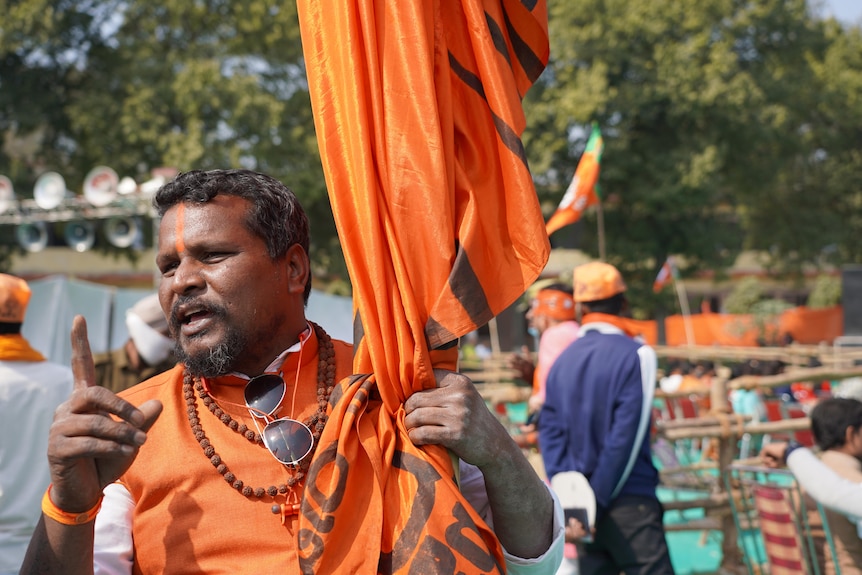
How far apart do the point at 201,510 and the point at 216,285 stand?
0.46 m

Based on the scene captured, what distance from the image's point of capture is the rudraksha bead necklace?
6.05ft

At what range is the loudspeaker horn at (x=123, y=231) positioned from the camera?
1480cm

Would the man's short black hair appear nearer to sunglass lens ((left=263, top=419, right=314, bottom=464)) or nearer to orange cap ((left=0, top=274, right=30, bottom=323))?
sunglass lens ((left=263, top=419, right=314, bottom=464))

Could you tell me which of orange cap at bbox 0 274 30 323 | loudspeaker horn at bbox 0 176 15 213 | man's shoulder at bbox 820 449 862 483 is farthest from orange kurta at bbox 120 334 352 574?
loudspeaker horn at bbox 0 176 15 213

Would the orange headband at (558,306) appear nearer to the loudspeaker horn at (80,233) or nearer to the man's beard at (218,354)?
the man's beard at (218,354)

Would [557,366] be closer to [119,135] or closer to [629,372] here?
[629,372]

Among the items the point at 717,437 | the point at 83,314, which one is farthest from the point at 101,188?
the point at 717,437

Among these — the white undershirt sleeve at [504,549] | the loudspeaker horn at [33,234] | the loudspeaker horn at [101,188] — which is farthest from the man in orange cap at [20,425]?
the loudspeaker horn at [33,234]

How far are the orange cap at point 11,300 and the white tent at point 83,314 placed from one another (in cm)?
616

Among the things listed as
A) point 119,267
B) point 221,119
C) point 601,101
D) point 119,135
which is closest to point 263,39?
point 221,119

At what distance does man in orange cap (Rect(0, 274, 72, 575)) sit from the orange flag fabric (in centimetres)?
237

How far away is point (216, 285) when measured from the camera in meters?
1.87

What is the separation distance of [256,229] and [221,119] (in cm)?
1865

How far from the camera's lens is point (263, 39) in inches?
823
